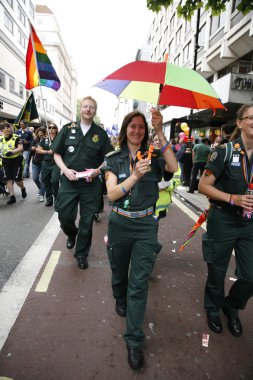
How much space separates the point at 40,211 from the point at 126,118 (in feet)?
16.1

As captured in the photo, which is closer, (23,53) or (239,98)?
(239,98)

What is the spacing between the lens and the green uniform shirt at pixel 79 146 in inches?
149

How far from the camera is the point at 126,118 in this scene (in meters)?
2.48

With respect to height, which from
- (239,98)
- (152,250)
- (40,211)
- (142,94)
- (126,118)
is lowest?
(40,211)

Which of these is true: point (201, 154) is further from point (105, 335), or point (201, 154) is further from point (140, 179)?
point (105, 335)

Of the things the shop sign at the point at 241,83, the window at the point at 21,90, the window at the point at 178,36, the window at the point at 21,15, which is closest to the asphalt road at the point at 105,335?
the shop sign at the point at 241,83

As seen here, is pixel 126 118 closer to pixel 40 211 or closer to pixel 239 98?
pixel 40 211

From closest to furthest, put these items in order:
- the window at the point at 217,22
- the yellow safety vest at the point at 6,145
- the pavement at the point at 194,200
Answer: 1. the yellow safety vest at the point at 6,145
2. the pavement at the point at 194,200
3. the window at the point at 217,22

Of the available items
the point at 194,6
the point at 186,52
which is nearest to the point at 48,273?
the point at 194,6

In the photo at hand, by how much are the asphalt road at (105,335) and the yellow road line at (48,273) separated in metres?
0.02

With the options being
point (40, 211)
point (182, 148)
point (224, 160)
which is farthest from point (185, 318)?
point (182, 148)

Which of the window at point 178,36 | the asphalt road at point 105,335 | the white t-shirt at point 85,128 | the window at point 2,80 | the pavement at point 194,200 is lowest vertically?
the pavement at point 194,200

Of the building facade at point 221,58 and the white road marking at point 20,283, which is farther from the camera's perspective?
the building facade at point 221,58

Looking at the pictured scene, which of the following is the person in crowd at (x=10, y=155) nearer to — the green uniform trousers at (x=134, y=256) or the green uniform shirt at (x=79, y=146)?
the green uniform shirt at (x=79, y=146)
